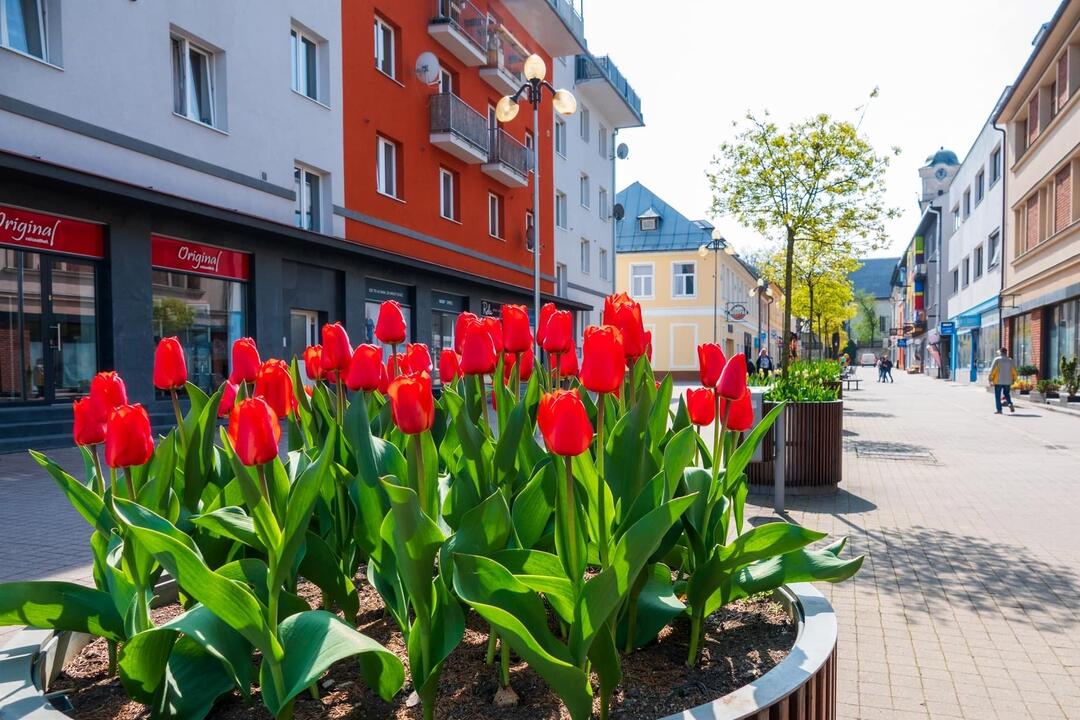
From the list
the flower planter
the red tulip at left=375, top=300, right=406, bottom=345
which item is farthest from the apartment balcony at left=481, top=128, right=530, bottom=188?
the flower planter

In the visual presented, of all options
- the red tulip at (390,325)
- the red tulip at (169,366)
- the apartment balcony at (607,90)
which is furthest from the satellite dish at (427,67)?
the red tulip at (169,366)

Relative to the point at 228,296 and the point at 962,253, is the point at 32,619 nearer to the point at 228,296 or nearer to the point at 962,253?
the point at 228,296

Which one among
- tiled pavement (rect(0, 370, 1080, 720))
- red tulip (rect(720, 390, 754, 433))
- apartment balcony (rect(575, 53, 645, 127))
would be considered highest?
apartment balcony (rect(575, 53, 645, 127))

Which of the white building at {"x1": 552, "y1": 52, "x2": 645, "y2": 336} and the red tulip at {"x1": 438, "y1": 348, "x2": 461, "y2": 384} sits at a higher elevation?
the white building at {"x1": 552, "y1": 52, "x2": 645, "y2": 336}

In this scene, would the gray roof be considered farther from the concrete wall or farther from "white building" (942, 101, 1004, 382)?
the concrete wall

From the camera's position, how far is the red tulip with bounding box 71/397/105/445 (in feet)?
A: 7.04

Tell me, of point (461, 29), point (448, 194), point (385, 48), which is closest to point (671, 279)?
point (448, 194)

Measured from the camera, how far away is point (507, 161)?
24859mm

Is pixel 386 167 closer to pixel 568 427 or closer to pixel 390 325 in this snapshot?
pixel 390 325

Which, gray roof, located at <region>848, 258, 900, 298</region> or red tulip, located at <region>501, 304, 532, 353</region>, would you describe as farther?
gray roof, located at <region>848, 258, 900, 298</region>

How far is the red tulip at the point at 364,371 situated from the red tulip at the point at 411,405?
653mm

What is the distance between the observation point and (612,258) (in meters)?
37.0

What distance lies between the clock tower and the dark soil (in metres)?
81.2

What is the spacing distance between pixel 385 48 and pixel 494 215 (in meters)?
7.27
